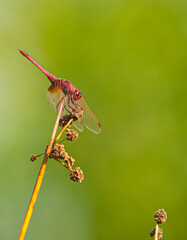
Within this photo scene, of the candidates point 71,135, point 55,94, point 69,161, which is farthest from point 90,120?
point 69,161

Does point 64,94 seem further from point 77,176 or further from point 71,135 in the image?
point 77,176

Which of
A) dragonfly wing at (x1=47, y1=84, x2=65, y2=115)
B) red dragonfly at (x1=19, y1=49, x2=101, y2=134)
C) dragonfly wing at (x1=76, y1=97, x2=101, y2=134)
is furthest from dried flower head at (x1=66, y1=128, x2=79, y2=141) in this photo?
dragonfly wing at (x1=76, y1=97, x2=101, y2=134)

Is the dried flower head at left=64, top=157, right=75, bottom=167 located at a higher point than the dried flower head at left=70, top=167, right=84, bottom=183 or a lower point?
higher

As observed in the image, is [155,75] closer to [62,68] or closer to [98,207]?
[62,68]

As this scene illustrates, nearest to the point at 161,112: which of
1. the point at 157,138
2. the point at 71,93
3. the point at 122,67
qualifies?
the point at 157,138

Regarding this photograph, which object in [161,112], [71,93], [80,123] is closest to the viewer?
[71,93]

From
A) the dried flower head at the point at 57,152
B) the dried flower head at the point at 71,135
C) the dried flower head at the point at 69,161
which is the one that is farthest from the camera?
the dried flower head at the point at 71,135

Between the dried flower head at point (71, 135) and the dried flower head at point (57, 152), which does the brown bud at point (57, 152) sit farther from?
the dried flower head at point (71, 135)

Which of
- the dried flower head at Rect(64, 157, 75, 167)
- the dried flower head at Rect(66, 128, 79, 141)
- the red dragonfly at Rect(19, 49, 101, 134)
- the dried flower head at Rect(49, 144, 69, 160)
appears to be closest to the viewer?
the dried flower head at Rect(49, 144, 69, 160)

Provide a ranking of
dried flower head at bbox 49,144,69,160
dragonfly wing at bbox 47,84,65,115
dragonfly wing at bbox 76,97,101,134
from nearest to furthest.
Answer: dried flower head at bbox 49,144,69,160, dragonfly wing at bbox 47,84,65,115, dragonfly wing at bbox 76,97,101,134

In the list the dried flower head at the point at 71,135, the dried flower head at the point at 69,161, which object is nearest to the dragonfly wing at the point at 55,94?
the dried flower head at the point at 71,135

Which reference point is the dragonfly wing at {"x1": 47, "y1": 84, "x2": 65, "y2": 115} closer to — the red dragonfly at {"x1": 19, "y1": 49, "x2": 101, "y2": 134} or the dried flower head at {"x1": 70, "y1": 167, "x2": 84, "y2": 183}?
the red dragonfly at {"x1": 19, "y1": 49, "x2": 101, "y2": 134}
